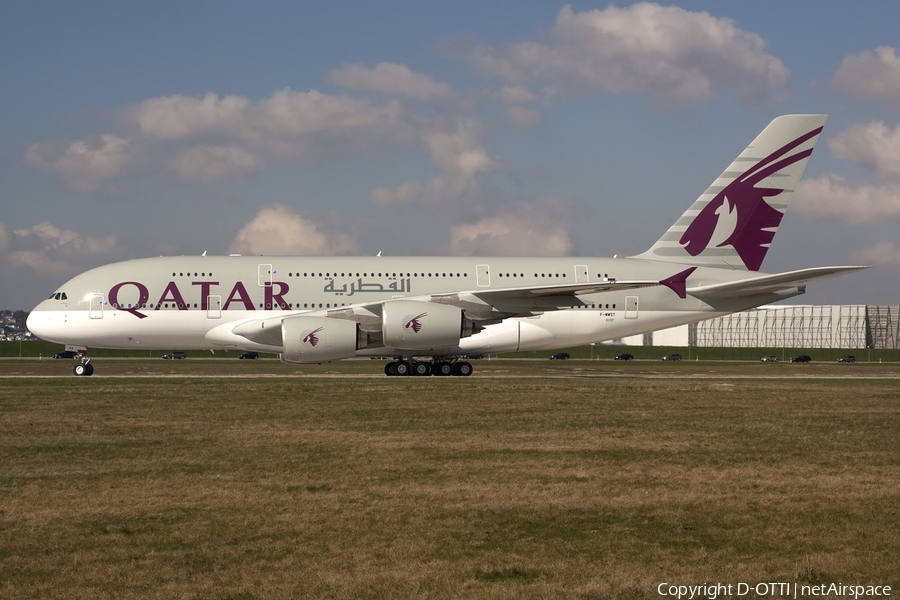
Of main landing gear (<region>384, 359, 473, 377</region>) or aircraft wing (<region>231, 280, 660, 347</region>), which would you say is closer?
aircraft wing (<region>231, 280, 660, 347</region>)

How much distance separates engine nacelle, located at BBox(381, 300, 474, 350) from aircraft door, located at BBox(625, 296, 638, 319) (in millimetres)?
6710

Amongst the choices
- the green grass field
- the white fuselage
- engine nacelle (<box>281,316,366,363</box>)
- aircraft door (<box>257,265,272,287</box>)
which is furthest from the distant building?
the green grass field

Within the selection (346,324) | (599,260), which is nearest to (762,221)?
(599,260)

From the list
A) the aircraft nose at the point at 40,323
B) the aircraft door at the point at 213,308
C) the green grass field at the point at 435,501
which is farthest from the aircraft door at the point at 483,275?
the aircraft nose at the point at 40,323

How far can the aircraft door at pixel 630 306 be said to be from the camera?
32.2 meters

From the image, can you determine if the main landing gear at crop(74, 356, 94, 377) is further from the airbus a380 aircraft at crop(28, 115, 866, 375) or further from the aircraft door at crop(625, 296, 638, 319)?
the aircraft door at crop(625, 296, 638, 319)

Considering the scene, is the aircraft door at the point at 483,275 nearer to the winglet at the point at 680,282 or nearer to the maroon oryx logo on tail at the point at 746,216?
the winglet at the point at 680,282

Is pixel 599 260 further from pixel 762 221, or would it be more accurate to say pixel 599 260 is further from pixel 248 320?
pixel 248 320

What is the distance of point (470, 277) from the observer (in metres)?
31.5

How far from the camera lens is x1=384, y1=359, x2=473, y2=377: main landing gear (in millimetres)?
31781

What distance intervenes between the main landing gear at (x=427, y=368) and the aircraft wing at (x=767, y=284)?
28.6 ft

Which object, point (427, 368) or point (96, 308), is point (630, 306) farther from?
point (96, 308)

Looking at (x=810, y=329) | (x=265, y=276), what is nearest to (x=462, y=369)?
(x=265, y=276)

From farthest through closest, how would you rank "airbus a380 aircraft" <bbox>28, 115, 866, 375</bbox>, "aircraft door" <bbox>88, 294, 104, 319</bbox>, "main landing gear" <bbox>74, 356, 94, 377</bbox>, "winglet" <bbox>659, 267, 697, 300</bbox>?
1. "winglet" <bbox>659, 267, 697, 300</bbox>
2. "main landing gear" <bbox>74, 356, 94, 377</bbox>
3. "aircraft door" <bbox>88, 294, 104, 319</bbox>
4. "airbus a380 aircraft" <bbox>28, 115, 866, 375</bbox>
